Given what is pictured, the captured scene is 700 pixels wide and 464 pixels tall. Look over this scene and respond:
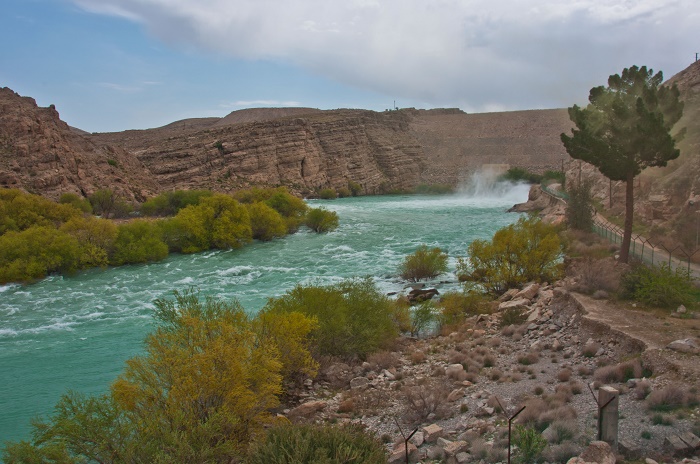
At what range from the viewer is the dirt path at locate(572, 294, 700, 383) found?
9.43 meters

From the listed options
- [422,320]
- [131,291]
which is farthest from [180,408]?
[131,291]

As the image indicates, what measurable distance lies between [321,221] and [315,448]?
36.3 metres

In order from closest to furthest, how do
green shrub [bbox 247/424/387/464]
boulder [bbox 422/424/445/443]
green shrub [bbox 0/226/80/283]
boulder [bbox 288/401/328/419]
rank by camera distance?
green shrub [bbox 247/424/387/464], boulder [bbox 422/424/445/443], boulder [bbox 288/401/328/419], green shrub [bbox 0/226/80/283]

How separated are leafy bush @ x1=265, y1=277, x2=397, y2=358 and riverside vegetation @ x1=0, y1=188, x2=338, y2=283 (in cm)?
1824

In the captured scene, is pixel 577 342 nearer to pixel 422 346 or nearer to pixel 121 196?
pixel 422 346

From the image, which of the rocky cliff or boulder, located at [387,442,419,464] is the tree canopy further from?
boulder, located at [387,442,419,464]

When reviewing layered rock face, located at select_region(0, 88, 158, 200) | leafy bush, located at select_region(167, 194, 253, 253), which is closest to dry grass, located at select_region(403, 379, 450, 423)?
leafy bush, located at select_region(167, 194, 253, 253)

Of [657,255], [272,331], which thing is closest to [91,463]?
[272,331]

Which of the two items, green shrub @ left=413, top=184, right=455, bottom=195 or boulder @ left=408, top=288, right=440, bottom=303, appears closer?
boulder @ left=408, top=288, right=440, bottom=303

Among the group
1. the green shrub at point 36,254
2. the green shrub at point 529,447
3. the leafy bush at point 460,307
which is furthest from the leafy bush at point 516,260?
the green shrub at point 36,254

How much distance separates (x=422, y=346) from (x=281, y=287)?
33.8ft

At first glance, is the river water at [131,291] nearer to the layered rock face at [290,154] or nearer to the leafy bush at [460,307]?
the leafy bush at [460,307]

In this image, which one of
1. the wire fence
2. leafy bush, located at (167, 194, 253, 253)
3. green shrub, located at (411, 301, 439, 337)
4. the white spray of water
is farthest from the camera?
the white spray of water

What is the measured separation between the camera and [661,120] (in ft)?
50.2
